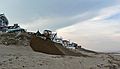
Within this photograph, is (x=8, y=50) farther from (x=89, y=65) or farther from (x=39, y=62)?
(x=89, y=65)

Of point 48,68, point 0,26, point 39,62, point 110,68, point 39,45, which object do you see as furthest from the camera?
point 0,26

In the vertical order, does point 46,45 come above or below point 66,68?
above

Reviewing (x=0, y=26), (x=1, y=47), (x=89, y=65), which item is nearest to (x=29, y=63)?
(x=89, y=65)

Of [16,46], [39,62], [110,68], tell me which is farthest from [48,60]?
[16,46]

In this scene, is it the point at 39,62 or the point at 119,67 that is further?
the point at 119,67

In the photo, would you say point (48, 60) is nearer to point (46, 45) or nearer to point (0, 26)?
point (46, 45)

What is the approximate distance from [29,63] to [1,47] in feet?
15.2

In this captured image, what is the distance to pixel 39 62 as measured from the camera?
48.2 feet

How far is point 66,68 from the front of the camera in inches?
557

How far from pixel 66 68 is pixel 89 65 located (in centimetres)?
219

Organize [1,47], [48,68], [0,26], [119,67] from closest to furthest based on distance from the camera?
1. [48,68]
2. [119,67]
3. [1,47]
4. [0,26]

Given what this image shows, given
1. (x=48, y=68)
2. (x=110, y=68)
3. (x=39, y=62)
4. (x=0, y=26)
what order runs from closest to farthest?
(x=48, y=68) → (x=39, y=62) → (x=110, y=68) → (x=0, y=26)

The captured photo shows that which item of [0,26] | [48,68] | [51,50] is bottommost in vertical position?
[48,68]

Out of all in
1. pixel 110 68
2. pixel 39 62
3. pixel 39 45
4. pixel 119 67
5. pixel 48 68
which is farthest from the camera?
pixel 39 45
